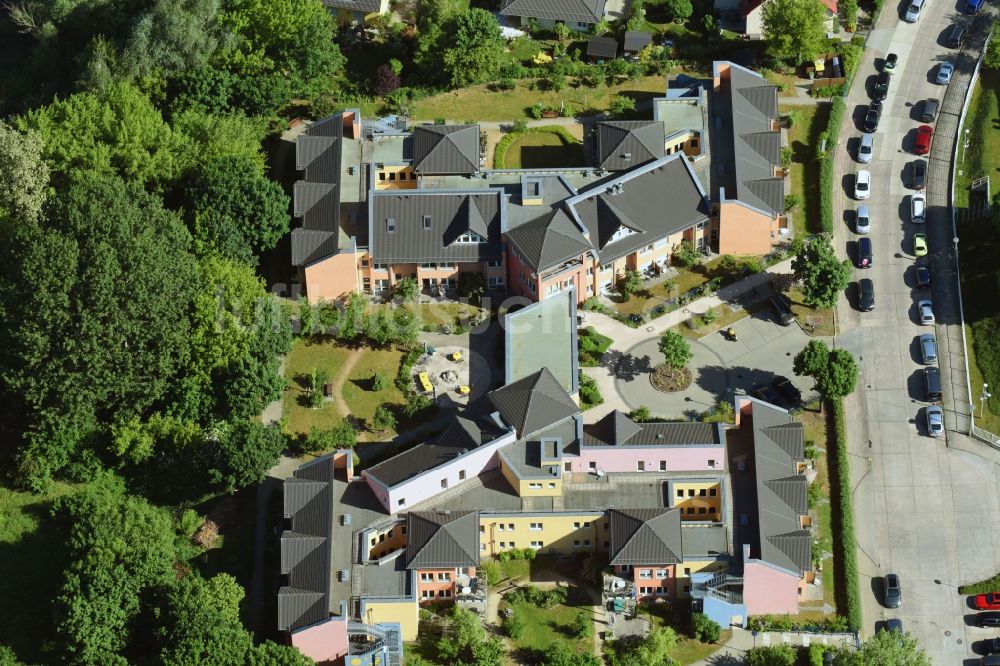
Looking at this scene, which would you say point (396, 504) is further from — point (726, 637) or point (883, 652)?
point (883, 652)

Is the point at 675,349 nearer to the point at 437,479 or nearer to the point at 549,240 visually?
the point at 549,240

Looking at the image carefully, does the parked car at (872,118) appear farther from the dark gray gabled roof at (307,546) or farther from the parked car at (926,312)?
the dark gray gabled roof at (307,546)

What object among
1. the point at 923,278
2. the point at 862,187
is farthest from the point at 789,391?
the point at 862,187

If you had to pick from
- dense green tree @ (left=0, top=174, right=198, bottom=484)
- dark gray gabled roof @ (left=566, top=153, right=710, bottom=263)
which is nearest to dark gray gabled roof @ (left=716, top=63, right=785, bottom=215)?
dark gray gabled roof @ (left=566, top=153, right=710, bottom=263)

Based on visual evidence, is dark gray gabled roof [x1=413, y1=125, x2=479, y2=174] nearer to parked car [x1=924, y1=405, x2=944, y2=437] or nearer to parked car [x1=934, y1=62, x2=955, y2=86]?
parked car [x1=924, y1=405, x2=944, y2=437]

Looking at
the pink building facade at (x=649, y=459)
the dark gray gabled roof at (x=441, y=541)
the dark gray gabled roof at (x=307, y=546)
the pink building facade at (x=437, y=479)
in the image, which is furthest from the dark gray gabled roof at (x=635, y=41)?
the dark gray gabled roof at (x=441, y=541)
